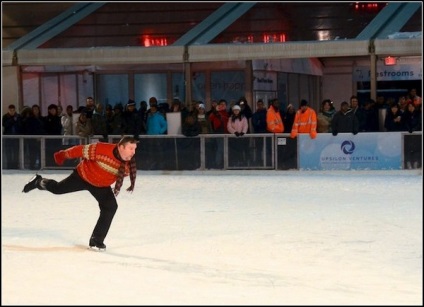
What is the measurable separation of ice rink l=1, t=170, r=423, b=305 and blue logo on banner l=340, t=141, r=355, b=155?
1829 mm

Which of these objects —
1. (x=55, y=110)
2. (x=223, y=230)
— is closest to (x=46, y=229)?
(x=223, y=230)

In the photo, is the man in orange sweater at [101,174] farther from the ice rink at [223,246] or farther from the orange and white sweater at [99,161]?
the ice rink at [223,246]

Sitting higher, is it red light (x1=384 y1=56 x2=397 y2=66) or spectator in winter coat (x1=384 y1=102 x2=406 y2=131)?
red light (x1=384 y1=56 x2=397 y2=66)

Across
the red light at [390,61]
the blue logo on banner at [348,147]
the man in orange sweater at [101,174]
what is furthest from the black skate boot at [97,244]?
the red light at [390,61]

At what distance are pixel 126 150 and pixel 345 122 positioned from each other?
418 inches

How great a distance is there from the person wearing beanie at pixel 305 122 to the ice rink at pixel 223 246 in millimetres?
2025

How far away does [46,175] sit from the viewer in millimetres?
21516

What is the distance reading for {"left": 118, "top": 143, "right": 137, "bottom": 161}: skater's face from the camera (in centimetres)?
1087

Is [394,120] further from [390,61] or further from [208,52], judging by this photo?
[390,61]

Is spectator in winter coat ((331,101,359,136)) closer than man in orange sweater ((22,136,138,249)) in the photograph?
No

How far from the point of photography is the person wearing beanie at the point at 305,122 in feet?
68.7

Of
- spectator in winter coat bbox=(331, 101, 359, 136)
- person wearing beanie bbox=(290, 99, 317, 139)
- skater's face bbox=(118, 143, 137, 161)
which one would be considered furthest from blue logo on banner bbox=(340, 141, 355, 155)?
skater's face bbox=(118, 143, 137, 161)

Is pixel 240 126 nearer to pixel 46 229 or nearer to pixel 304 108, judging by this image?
pixel 304 108

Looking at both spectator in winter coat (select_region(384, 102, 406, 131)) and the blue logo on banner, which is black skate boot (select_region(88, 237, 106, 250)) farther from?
spectator in winter coat (select_region(384, 102, 406, 131))
